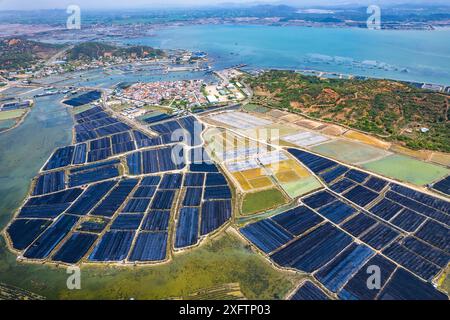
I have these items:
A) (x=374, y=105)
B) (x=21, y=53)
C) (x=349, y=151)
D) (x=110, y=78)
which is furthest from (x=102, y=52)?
(x=349, y=151)

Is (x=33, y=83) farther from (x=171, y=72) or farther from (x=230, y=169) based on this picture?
(x=230, y=169)

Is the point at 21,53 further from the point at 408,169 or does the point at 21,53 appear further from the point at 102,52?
the point at 408,169

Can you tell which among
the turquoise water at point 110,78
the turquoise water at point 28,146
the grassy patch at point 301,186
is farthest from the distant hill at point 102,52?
the grassy patch at point 301,186

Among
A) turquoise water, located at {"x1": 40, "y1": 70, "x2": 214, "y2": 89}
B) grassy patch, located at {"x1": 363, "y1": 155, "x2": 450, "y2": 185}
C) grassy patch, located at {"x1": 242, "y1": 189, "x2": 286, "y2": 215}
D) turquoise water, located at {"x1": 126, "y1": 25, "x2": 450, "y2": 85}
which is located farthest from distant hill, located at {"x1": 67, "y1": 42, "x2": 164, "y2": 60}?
grassy patch, located at {"x1": 363, "y1": 155, "x2": 450, "y2": 185}

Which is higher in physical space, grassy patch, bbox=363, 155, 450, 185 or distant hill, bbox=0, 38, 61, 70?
distant hill, bbox=0, 38, 61, 70

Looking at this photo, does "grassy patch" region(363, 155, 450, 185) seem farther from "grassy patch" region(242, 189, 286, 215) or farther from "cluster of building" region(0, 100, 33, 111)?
"cluster of building" region(0, 100, 33, 111)

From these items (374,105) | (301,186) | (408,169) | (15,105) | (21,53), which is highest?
(21,53)

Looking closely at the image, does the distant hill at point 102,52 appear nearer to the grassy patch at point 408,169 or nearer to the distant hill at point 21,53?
the distant hill at point 21,53
